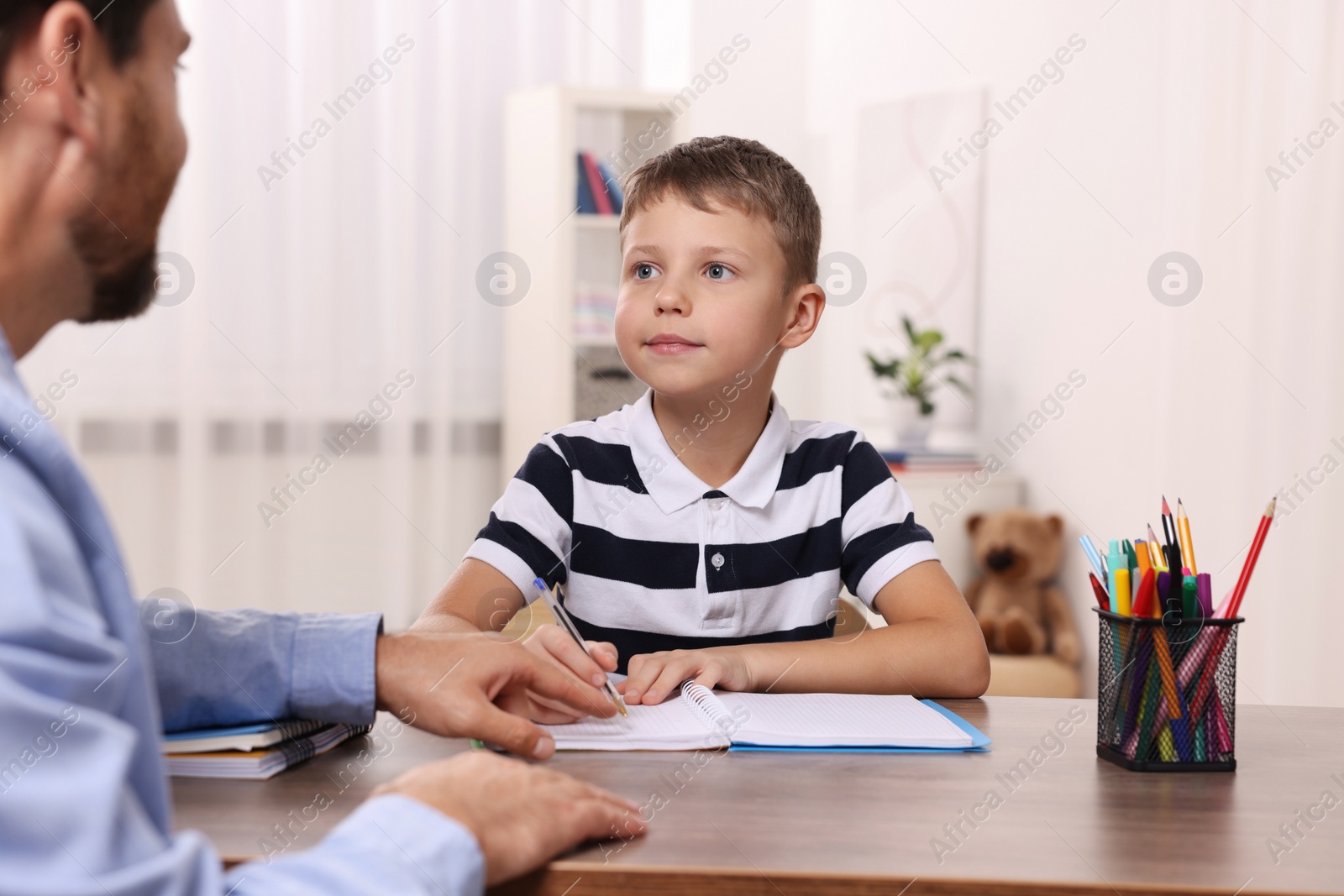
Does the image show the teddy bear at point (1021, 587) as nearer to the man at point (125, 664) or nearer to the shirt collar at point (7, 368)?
the man at point (125, 664)

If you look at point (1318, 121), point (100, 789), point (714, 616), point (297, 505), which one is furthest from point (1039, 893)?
point (297, 505)

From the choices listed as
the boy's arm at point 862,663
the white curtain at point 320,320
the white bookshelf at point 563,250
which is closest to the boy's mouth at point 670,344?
the boy's arm at point 862,663

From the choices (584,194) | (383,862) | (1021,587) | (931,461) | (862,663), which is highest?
(584,194)

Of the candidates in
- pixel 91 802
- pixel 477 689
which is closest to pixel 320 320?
pixel 477 689

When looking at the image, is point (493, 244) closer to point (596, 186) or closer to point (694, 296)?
point (596, 186)

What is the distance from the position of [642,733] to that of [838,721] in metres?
0.16

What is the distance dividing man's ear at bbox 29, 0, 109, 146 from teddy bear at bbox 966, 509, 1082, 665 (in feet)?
8.44

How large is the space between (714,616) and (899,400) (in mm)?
2021

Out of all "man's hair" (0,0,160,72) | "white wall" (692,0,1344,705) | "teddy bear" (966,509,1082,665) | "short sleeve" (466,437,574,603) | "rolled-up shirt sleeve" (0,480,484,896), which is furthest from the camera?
"teddy bear" (966,509,1082,665)

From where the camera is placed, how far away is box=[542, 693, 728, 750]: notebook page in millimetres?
828

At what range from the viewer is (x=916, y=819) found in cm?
69

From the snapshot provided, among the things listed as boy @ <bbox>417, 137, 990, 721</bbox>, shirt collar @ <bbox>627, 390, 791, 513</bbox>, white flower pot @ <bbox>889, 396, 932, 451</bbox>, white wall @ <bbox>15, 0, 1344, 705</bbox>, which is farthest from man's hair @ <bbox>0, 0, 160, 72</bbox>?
white flower pot @ <bbox>889, 396, 932, 451</bbox>

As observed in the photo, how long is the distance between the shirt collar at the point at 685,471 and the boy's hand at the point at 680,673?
0.33 m

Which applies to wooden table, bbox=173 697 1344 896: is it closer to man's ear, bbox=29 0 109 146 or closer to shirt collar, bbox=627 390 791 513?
man's ear, bbox=29 0 109 146
